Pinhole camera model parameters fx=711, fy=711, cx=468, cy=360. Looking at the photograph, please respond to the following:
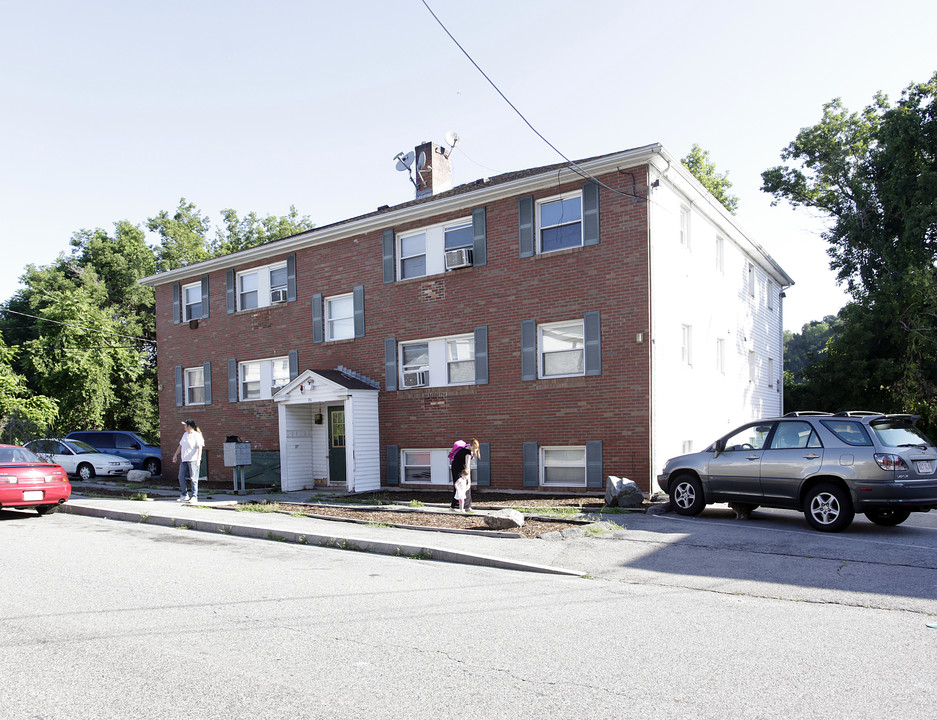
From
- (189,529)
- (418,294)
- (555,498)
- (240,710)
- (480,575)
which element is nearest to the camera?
(240,710)

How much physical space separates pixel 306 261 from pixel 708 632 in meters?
17.0

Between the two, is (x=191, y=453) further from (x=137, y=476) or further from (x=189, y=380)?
(x=189, y=380)

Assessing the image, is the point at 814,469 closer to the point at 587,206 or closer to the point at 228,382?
the point at 587,206

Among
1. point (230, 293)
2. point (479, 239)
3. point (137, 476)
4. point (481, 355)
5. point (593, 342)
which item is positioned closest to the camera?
point (593, 342)

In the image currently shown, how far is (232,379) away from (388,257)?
280 inches

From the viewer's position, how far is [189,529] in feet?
39.6

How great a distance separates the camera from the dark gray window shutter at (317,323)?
20.0m

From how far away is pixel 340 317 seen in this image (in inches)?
779

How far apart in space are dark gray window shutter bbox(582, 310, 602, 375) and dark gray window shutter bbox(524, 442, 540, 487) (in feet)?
6.92

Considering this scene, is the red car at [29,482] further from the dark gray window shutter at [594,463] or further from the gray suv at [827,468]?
the gray suv at [827,468]

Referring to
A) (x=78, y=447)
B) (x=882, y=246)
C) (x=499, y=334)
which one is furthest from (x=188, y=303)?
(x=882, y=246)

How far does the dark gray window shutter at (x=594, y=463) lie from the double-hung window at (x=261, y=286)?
10693 millimetres

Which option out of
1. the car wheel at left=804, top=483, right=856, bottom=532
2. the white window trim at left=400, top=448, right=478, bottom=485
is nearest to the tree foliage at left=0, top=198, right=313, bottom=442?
the white window trim at left=400, top=448, right=478, bottom=485

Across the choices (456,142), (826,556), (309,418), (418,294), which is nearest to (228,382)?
(309,418)
